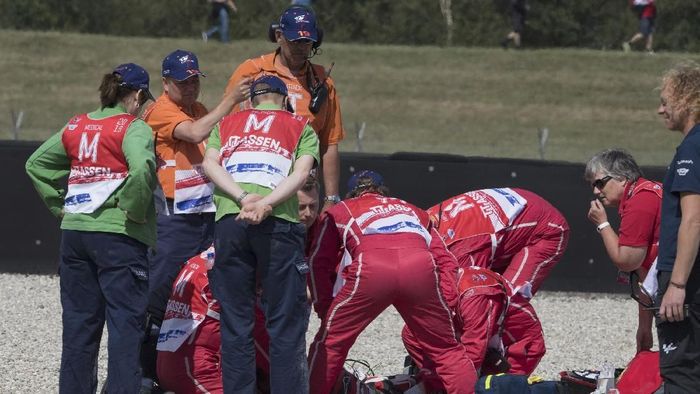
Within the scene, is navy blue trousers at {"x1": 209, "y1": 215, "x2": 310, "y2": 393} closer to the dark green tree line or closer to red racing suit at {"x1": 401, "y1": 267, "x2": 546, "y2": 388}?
red racing suit at {"x1": 401, "y1": 267, "x2": 546, "y2": 388}

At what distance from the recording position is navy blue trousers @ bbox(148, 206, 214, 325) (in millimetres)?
7207

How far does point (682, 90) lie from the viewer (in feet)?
17.2

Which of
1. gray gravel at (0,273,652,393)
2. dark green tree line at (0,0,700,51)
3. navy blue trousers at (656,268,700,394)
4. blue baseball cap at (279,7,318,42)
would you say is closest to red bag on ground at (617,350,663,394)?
navy blue trousers at (656,268,700,394)

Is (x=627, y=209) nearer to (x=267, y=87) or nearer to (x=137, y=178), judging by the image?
(x=267, y=87)

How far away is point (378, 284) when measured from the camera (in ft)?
20.6

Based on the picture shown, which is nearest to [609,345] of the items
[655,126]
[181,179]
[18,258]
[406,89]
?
[181,179]

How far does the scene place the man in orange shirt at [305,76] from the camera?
22.9 feet

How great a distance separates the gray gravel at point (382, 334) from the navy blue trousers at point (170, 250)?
71 cm

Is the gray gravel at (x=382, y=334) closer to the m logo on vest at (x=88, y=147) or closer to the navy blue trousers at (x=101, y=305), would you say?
the navy blue trousers at (x=101, y=305)

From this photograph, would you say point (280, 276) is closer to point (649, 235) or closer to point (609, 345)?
point (649, 235)

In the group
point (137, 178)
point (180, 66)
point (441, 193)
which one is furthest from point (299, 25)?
point (441, 193)

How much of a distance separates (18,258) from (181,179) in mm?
4226

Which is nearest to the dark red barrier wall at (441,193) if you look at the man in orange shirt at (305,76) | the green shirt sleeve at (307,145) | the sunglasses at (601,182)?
the man in orange shirt at (305,76)

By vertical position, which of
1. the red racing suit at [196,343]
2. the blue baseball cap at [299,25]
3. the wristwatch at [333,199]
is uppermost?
the blue baseball cap at [299,25]
